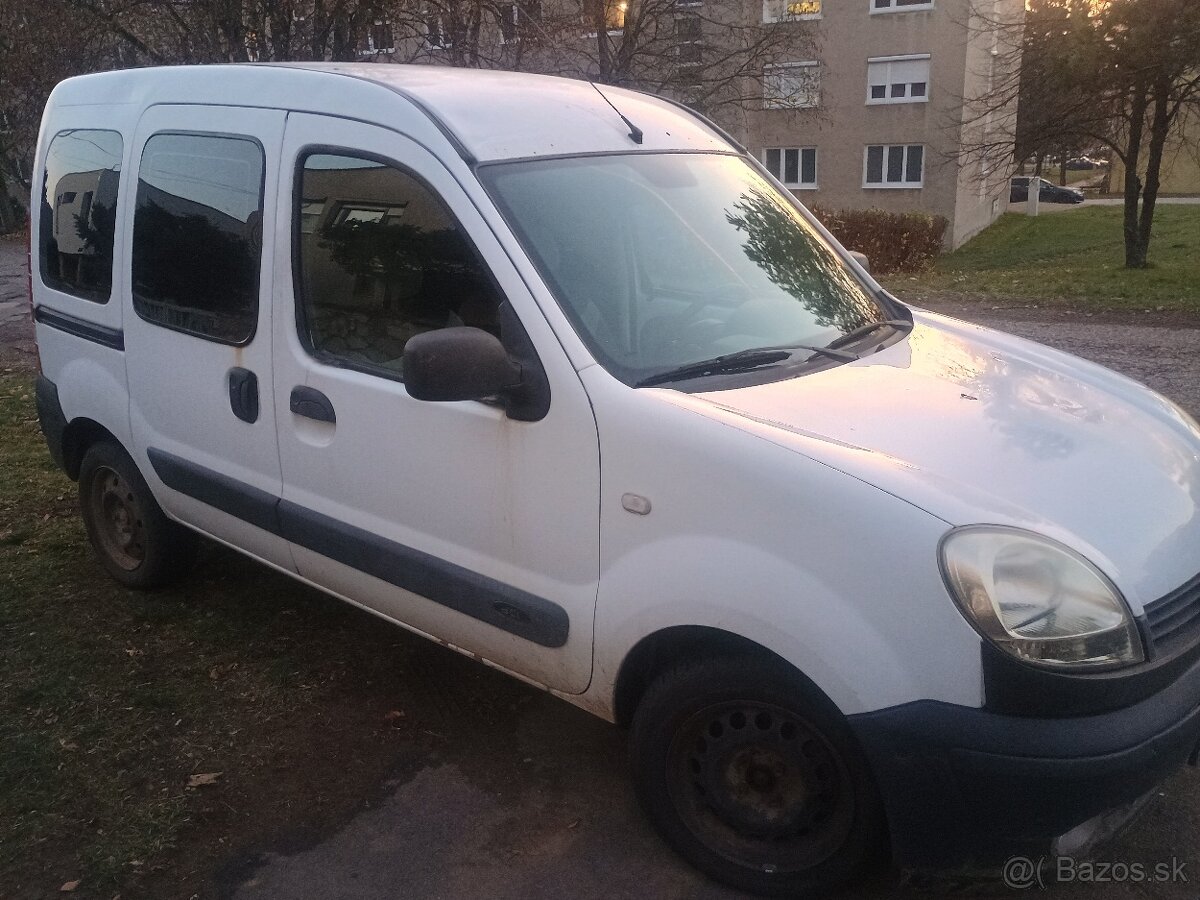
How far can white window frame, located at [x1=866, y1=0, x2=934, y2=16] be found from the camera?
31.6 meters

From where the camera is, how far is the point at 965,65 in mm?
31734

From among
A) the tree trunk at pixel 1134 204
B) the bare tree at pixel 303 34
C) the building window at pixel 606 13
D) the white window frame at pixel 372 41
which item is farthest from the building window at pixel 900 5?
the white window frame at pixel 372 41

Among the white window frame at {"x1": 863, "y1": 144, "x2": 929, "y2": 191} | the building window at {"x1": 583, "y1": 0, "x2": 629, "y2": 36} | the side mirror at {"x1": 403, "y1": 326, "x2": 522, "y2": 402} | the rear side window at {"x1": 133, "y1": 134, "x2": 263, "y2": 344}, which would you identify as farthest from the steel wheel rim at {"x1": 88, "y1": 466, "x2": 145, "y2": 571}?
the white window frame at {"x1": 863, "y1": 144, "x2": 929, "y2": 191}

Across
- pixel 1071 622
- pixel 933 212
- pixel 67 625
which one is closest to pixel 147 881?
pixel 67 625

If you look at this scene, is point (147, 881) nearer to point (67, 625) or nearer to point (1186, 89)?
point (67, 625)

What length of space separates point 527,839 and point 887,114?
3350 centimetres

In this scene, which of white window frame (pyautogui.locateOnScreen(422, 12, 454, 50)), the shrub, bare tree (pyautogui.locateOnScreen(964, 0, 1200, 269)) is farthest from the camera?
the shrub

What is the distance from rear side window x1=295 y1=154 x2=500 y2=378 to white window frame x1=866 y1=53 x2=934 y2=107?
32454mm

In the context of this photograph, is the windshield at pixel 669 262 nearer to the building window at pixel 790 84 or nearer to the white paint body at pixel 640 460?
the white paint body at pixel 640 460

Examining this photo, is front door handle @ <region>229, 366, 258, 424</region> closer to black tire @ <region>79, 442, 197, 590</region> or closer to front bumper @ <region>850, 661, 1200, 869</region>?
black tire @ <region>79, 442, 197, 590</region>

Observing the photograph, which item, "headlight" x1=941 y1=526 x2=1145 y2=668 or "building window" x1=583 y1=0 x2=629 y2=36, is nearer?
"headlight" x1=941 y1=526 x2=1145 y2=668

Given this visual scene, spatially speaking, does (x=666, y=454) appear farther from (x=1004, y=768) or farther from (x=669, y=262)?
(x=1004, y=768)

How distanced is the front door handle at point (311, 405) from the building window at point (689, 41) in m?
19.2

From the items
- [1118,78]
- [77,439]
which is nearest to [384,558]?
[77,439]
